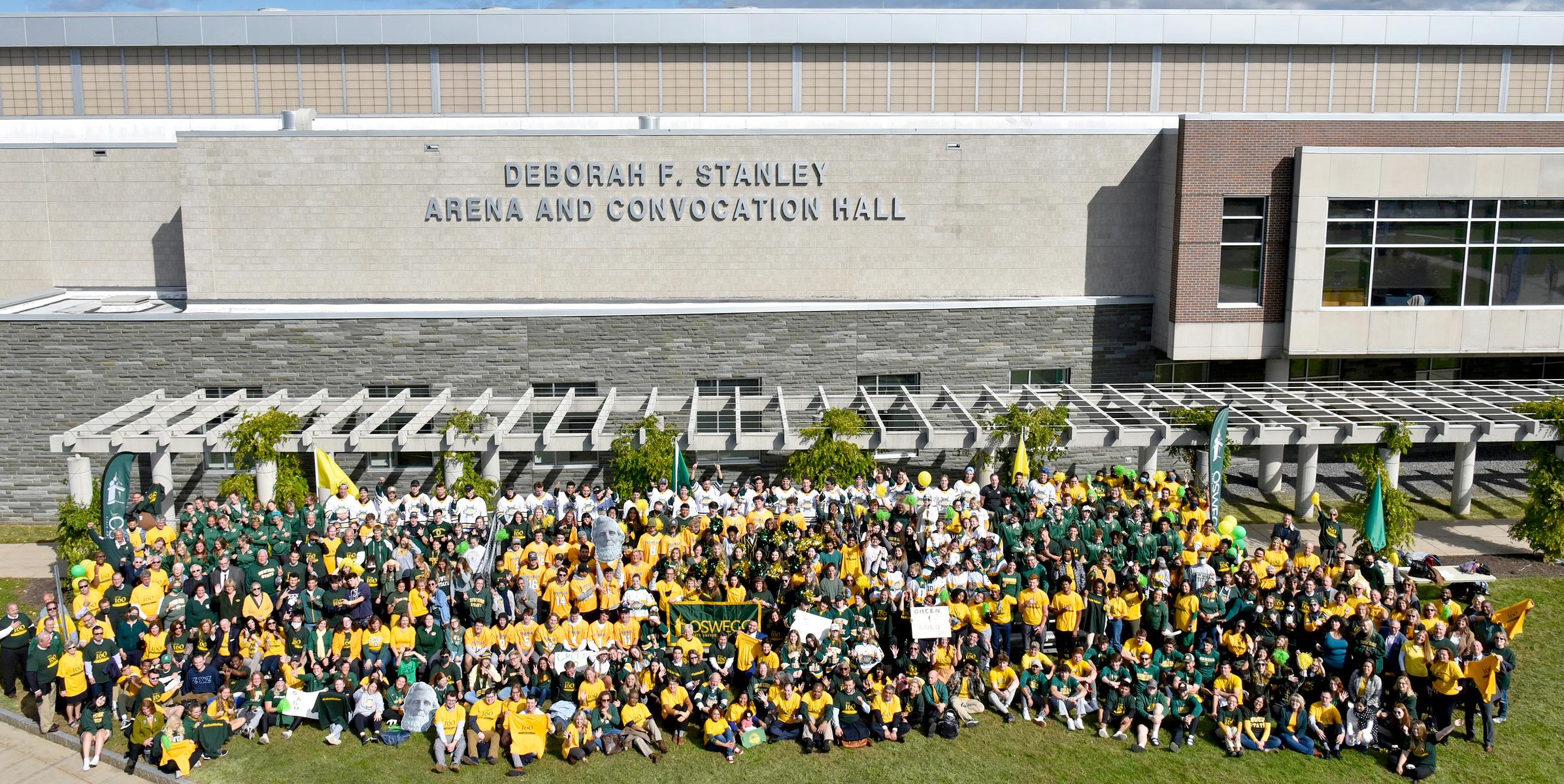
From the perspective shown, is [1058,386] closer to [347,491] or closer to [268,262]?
[347,491]

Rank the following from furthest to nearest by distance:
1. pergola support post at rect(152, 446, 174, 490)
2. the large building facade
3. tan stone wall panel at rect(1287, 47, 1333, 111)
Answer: tan stone wall panel at rect(1287, 47, 1333, 111) → the large building facade → pergola support post at rect(152, 446, 174, 490)

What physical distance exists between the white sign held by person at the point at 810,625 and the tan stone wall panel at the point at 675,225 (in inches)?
464

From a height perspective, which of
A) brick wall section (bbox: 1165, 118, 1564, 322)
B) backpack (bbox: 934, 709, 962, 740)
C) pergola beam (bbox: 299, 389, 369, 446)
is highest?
brick wall section (bbox: 1165, 118, 1564, 322)

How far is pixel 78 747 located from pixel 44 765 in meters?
0.46

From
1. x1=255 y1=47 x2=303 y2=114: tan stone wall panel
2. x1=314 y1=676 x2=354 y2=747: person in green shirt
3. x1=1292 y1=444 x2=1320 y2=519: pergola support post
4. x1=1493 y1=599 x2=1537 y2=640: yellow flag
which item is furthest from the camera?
x1=255 y1=47 x2=303 y2=114: tan stone wall panel

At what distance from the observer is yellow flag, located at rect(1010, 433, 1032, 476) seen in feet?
75.7

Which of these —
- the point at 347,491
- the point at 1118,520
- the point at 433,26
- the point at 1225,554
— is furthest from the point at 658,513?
the point at 433,26

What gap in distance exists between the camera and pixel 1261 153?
25828mm

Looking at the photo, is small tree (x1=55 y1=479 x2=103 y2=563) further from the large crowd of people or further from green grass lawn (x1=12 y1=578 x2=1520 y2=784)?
green grass lawn (x1=12 y1=578 x2=1520 y2=784)

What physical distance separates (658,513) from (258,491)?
8376mm

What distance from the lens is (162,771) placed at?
15.2 metres

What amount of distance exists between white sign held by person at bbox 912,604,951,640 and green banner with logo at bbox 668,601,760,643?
2134 millimetres

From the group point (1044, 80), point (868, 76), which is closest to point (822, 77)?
point (868, 76)

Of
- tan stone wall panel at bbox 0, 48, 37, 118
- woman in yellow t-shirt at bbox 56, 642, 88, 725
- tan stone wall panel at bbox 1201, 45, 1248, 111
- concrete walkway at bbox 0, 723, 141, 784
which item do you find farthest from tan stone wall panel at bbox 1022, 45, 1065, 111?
concrete walkway at bbox 0, 723, 141, 784
